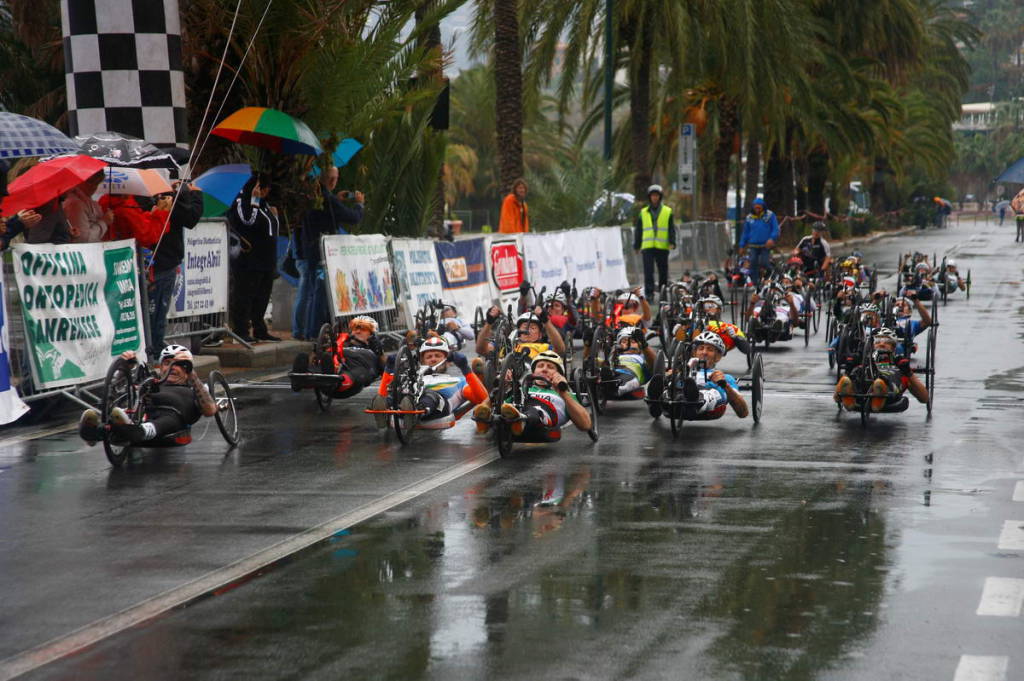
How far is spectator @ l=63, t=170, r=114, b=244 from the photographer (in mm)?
12461

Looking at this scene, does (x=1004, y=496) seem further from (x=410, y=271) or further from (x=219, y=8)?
(x=219, y=8)

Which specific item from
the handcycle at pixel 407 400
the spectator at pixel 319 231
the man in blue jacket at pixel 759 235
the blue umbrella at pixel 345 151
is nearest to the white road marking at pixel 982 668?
the handcycle at pixel 407 400

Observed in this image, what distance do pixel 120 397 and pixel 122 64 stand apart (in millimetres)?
5730

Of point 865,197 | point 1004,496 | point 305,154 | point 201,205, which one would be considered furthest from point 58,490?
point 865,197

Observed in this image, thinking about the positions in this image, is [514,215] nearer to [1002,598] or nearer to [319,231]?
[319,231]

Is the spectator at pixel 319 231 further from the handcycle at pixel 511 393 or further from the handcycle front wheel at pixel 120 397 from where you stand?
the handcycle front wheel at pixel 120 397

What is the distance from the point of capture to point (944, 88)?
260 feet

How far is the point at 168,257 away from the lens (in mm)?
13234

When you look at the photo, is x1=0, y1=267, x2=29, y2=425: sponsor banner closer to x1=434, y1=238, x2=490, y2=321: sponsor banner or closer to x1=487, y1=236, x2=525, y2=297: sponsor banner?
x1=434, y1=238, x2=490, y2=321: sponsor banner

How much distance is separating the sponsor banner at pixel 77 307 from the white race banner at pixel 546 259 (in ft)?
33.2

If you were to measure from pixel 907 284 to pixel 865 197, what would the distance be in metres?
84.2

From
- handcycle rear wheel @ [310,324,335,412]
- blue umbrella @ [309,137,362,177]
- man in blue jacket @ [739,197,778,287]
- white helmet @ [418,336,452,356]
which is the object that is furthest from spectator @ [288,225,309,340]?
man in blue jacket @ [739,197,778,287]

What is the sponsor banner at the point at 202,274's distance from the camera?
574 inches

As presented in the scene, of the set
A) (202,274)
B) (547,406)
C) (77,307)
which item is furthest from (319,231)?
(547,406)
